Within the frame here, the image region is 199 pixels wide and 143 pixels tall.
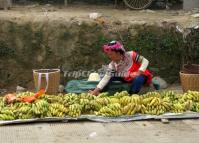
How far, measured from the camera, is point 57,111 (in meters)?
7.39

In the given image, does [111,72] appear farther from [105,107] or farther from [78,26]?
[78,26]

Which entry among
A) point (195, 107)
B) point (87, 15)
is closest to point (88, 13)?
point (87, 15)

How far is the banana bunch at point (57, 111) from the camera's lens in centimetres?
735

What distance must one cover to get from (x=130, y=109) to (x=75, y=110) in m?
0.71

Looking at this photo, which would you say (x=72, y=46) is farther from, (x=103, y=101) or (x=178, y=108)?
(x=178, y=108)

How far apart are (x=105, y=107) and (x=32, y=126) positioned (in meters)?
1.01

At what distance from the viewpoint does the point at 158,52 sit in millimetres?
11414

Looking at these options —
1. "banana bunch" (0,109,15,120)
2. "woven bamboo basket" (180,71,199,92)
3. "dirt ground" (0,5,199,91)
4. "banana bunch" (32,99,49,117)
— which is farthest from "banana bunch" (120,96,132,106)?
"dirt ground" (0,5,199,91)

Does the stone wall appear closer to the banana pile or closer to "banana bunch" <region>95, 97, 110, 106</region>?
the banana pile

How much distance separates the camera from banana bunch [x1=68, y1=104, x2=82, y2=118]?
7395 millimetres

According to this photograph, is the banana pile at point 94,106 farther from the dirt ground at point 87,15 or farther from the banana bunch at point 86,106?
the dirt ground at point 87,15

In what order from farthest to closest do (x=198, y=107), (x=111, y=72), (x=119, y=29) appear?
(x=119, y=29) → (x=111, y=72) → (x=198, y=107)

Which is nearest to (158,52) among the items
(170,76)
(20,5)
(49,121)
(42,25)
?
(170,76)

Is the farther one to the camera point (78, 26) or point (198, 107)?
point (78, 26)
